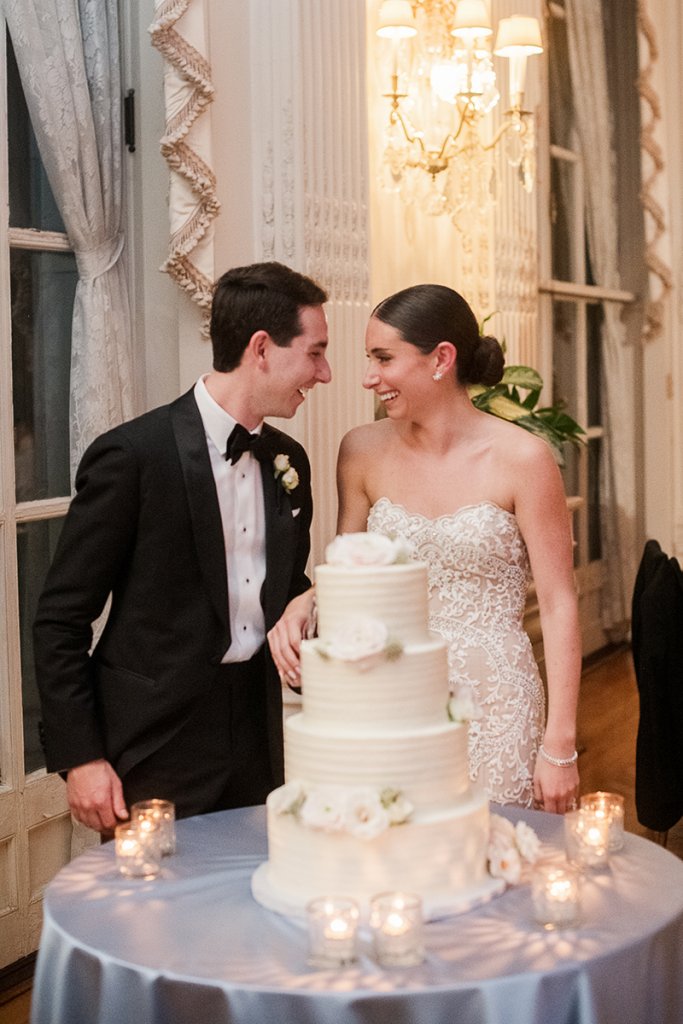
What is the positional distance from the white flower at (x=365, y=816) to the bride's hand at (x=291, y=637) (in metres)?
0.48

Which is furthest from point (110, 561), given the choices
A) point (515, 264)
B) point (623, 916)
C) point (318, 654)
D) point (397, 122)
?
point (515, 264)

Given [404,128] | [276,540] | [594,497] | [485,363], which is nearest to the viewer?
[276,540]

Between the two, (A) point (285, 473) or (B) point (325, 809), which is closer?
(B) point (325, 809)

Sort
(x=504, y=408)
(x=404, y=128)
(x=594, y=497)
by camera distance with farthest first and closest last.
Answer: (x=594, y=497), (x=404, y=128), (x=504, y=408)

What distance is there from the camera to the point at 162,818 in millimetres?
2041

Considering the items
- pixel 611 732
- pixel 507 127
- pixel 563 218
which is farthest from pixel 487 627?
pixel 563 218

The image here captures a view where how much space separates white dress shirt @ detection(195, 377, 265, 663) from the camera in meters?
2.46

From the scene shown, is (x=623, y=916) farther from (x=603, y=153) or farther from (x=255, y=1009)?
(x=603, y=153)

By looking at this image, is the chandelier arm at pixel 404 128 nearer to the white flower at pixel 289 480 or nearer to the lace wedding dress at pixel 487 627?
the lace wedding dress at pixel 487 627

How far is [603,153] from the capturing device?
309 inches

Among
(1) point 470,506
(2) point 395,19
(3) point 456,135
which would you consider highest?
(2) point 395,19

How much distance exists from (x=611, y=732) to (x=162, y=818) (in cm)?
427

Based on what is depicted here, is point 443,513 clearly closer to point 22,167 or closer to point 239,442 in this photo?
point 239,442

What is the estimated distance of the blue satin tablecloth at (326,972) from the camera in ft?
5.14
